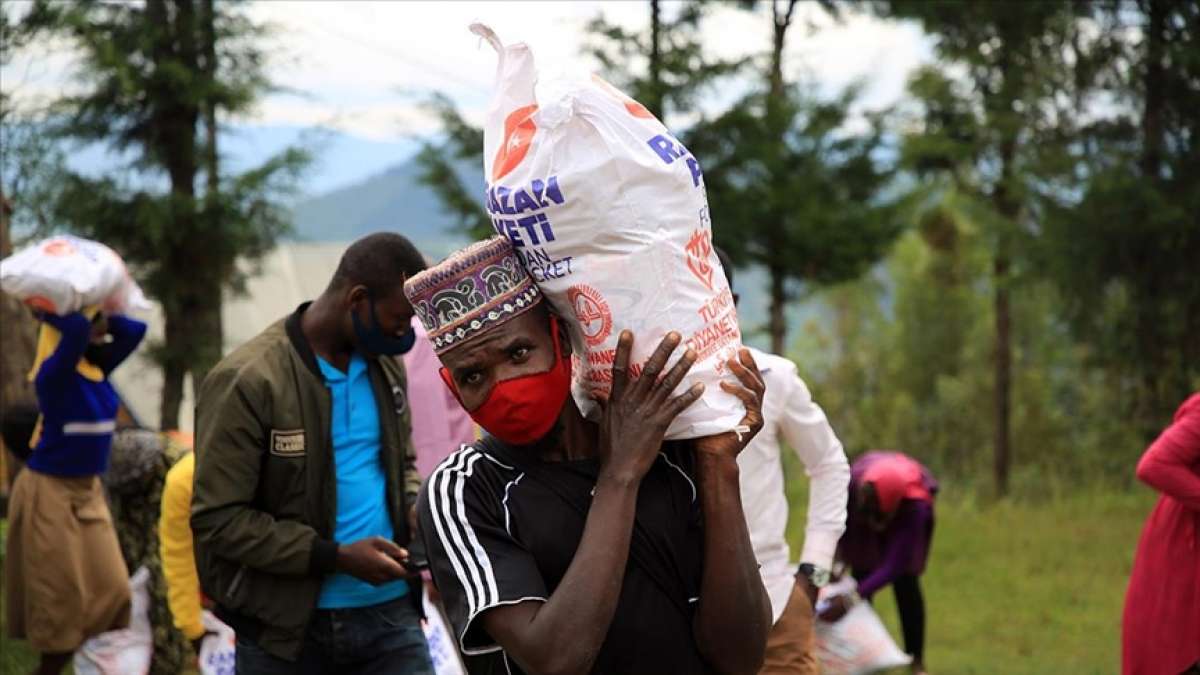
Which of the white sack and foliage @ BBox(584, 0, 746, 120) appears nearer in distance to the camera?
the white sack

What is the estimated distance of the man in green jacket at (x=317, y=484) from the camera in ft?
14.1

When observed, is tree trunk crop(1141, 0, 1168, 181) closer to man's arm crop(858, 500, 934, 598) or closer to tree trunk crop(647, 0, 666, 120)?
tree trunk crop(647, 0, 666, 120)

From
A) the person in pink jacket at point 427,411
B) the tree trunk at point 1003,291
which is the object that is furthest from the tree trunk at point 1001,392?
the person in pink jacket at point 427,411

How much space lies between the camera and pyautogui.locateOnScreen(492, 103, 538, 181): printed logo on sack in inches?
106

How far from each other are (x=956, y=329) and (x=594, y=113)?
5121 centimetres

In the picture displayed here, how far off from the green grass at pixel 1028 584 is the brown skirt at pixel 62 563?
4.84 meters

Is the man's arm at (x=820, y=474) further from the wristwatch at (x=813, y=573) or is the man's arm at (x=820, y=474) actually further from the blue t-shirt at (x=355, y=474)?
the blue t-shirt at (x=355, y=474)

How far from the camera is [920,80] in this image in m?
20.4

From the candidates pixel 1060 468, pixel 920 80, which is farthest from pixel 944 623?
pixel 1060 468

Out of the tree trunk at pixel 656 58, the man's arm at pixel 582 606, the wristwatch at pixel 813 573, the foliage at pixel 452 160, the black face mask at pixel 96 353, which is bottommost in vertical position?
the wristwatch at pixel 813 573

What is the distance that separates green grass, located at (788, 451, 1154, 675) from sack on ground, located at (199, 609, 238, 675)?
5276 millimetres

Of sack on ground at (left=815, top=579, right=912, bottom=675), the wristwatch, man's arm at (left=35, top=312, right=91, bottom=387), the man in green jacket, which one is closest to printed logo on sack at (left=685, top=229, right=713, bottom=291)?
the man in green jacket

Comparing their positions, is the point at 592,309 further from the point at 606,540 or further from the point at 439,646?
the point at 439,646

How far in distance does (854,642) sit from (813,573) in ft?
5.16
